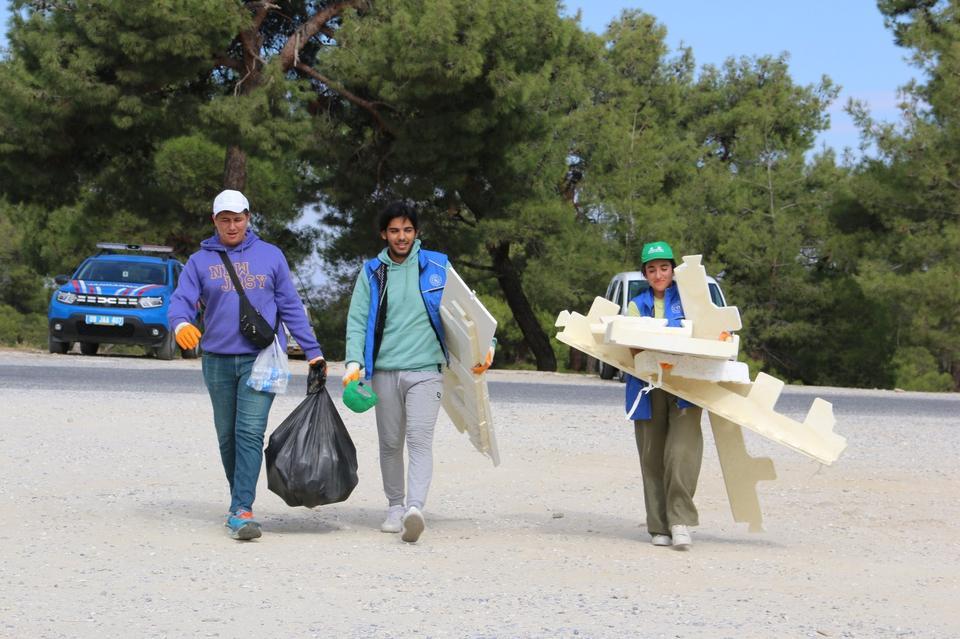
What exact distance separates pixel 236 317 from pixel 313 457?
2.80 ft

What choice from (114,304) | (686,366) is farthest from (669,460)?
(114,304)

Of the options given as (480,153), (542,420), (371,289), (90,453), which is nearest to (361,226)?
(480,153)

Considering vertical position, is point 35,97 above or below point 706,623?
above

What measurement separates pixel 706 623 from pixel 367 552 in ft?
6.87

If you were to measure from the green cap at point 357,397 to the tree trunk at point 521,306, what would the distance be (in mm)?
27354

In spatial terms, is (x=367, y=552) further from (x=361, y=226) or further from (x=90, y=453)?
(x=361, y=226)

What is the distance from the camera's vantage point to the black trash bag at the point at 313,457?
750 cm

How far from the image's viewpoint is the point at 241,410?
7.45 metres

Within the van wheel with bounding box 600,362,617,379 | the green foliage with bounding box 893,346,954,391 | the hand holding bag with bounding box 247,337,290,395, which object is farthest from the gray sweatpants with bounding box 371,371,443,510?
the green foliage with bounding box 893,346,954,391

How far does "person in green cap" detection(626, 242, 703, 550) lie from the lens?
24.6 feet

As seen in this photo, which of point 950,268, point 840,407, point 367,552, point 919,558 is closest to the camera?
point 367,552

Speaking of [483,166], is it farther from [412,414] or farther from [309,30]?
[412,414]

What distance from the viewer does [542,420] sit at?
14898 mm

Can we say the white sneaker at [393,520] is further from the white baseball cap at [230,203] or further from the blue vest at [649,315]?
the white baseball cap at [230,203]
